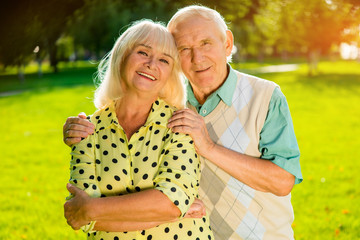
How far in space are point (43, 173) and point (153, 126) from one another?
5.56 metres

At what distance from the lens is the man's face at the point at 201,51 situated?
8.74 feet

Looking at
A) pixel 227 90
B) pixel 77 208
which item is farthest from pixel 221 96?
pixel 77 208

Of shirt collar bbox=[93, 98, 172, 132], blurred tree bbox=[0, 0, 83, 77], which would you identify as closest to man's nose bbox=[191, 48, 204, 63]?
shirt collar bbox=[93, 98, 172, 132]

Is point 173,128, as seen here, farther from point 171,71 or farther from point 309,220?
point 309,220

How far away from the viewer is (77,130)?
2.28 m

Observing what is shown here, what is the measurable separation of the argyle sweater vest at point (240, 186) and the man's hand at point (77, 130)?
0.81 metres

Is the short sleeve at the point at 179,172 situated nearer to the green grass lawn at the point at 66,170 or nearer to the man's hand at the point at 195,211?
the man's hand at the point at 195,211

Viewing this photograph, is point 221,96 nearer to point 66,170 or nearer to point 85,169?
point 85,169

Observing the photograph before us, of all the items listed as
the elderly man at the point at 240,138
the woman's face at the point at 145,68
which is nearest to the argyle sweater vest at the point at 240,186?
the elderly man at the point at 240,138

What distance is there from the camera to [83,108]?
1449 cm

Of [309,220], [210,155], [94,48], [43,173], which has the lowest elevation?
[94,48]

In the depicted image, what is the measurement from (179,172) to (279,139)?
0.78 metres

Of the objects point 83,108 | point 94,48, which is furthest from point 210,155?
point 94,48

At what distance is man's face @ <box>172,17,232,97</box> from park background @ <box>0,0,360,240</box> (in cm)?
16
